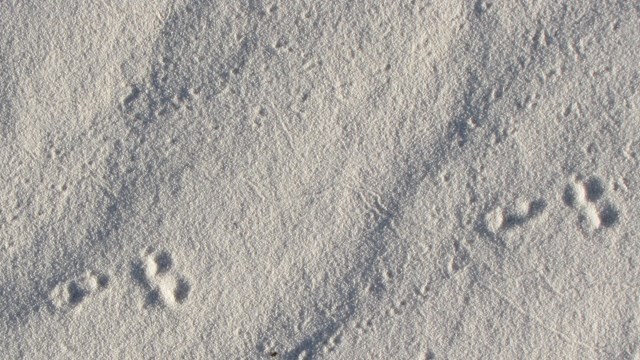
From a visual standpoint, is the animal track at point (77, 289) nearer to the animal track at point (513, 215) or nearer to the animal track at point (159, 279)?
the animal track at point (159, 279)

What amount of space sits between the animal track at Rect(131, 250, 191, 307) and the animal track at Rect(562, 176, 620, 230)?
0.71m

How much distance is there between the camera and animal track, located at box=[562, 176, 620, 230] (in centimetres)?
156

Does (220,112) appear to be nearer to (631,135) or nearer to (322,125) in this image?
(322,125)

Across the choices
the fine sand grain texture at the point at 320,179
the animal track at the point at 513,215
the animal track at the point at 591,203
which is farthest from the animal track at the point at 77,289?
the animal track at the point at 591,203

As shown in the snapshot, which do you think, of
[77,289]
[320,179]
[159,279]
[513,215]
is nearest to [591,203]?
[513,215]

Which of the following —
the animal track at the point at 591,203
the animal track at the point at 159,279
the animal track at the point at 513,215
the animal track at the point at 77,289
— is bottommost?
the animal track at the point at 77,289

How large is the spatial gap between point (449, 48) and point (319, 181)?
335 millimetres

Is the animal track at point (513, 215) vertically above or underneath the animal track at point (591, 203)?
underneath

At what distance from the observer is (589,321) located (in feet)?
5.14

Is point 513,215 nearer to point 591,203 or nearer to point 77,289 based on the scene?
point 591,203

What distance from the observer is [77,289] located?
1.62 meters

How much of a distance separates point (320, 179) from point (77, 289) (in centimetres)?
49

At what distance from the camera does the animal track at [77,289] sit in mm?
1620

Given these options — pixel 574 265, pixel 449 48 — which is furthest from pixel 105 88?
pixel 574 265
